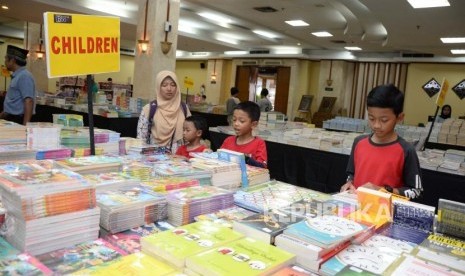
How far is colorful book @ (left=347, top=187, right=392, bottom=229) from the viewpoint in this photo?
4.70 ft

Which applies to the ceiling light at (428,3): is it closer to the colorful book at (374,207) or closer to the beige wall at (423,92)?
the colorful book at (374,207)

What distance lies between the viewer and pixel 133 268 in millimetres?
972

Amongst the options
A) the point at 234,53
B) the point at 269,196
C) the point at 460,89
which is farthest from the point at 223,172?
the point at 234,53

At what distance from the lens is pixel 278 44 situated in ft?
47.0

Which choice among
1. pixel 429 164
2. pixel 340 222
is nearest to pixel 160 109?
pixel 340 222

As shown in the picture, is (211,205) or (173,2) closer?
(211,205)

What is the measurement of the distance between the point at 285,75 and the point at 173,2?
9046 millimetres

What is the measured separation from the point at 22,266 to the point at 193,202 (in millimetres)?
608

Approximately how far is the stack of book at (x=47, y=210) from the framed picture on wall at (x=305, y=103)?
47.4 feet

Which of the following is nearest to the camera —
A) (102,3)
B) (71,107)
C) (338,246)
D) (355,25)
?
(338,246)

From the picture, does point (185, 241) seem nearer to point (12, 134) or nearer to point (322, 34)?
point (12, 134)

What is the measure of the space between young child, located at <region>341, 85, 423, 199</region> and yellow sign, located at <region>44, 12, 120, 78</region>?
1.39m

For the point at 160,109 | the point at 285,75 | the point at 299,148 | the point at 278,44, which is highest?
the point at 278,44

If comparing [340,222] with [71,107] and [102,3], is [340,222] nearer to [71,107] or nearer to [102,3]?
[71,107]
